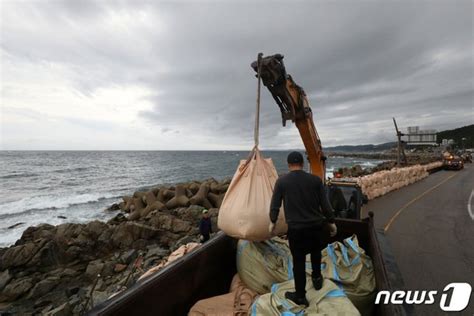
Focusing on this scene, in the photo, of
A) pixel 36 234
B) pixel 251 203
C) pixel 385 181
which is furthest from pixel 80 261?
pixel 385 181

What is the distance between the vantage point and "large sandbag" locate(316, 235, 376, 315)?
8.73ft

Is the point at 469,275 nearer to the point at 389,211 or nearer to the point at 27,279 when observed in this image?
the point at 389,211

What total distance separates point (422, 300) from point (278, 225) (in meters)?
3.30

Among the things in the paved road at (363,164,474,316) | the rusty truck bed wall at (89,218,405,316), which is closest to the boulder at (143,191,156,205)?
the paved road at (363,164,474,316)

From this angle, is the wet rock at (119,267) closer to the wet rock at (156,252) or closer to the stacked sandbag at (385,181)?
the wet rock at (156,252)

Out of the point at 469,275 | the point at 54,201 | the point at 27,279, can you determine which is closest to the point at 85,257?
the point at 27,279

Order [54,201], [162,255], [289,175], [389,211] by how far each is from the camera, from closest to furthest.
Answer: [289,175] < [162,255] < [389,211] < [54,201]

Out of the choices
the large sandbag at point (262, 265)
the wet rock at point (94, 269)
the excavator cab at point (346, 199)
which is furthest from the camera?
the wet rock at point (94, 269)

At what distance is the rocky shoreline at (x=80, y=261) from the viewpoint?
6582mm

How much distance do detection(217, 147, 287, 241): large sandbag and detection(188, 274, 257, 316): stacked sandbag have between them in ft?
2.28

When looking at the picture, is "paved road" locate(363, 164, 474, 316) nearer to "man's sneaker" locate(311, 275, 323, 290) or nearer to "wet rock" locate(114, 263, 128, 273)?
"man's sneaker" locate(311, 275, 323, 290)

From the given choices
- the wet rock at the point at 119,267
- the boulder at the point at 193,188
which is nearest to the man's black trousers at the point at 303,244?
the wet rock at the point at 119,267

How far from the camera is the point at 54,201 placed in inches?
854

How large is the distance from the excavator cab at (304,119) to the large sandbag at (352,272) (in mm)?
2882
